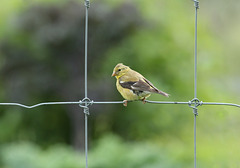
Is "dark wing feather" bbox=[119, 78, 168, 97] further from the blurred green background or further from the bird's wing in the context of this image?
the blurred green background

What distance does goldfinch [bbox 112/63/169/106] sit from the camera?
3.24 metres

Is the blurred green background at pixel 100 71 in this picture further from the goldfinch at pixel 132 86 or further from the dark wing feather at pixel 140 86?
the dark wing feather at pixel 140 86

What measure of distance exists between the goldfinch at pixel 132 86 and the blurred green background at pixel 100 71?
2.17 m

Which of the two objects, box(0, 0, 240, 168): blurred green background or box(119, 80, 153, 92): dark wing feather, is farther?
box(0, 0, 240, 168): blurred green background

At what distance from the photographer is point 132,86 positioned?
329 cm

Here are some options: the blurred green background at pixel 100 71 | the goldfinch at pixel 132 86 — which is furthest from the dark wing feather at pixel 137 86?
the blurred green background at pixel 100 71

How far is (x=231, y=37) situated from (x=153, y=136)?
7868 mm

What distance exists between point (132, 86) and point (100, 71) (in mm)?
3295

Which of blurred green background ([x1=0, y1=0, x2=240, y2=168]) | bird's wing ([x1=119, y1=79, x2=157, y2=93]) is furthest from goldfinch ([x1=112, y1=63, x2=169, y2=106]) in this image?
blurred green background ([x1=0, y1=0, x2=240, y2=168])

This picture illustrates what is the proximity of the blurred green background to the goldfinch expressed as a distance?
7.13 feet

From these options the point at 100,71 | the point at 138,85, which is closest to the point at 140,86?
the point at 138,85

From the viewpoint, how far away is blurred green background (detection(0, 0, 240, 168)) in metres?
6.25

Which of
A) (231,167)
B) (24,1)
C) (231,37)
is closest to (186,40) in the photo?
(24,1)

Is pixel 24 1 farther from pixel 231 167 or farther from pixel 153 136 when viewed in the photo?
pixel 231 167
